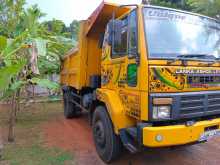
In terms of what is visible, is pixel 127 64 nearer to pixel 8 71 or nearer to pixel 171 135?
pixel 171 135

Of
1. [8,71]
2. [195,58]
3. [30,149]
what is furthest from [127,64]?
[30,149]

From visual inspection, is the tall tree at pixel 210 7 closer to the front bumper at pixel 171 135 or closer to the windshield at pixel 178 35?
the windshield at pixel 178 35

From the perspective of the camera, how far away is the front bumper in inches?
133

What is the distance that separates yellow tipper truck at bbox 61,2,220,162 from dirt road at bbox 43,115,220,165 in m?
0.42

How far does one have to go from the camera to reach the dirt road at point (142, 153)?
4703mm

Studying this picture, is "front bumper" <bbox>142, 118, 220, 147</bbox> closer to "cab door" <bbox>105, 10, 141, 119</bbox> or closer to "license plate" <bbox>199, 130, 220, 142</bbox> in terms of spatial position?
"license plate" <bbox>199, 130, 220, 142</bbox>

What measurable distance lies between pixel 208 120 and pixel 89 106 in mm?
2641

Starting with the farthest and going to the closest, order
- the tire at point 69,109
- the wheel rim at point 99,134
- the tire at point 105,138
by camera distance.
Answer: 1. the tire at point 69,109
2. the wheel rim at point 99,134
3. the tire at point 105,138

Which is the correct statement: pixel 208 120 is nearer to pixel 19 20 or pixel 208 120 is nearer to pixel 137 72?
pixel 137 72

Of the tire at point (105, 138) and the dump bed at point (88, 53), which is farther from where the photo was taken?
the dump bed at point (88, 53)

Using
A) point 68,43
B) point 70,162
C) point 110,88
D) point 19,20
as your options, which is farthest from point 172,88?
point 19,20

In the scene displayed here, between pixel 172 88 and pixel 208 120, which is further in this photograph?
pixel 208 120

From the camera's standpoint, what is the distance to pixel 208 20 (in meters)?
4.52

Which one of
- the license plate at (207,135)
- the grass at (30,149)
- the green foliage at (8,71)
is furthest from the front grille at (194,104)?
the grass at (30,149)
